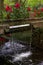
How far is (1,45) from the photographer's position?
5.05 m

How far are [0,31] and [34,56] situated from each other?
5.38 feet

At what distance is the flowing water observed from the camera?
396 cm

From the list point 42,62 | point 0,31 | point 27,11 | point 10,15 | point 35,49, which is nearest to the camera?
point 42,62

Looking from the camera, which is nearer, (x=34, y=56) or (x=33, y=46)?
(x=34, y=56)

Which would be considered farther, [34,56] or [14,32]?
[14,32]

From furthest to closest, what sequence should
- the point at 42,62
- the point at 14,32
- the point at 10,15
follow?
the point at 10,15 < the point at 14,32 < the point at 42,62

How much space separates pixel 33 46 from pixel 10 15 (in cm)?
224

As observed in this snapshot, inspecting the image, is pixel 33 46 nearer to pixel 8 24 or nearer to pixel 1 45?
pixel 1 45

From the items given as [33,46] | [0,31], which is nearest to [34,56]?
[33,46]

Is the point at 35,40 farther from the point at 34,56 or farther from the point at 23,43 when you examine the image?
the point at 34,56

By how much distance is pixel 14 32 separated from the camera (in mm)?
6031

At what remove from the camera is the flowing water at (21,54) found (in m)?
3.96

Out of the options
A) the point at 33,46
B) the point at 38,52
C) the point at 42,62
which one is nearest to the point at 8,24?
the point at 33,46

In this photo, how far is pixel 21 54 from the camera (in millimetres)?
4469
